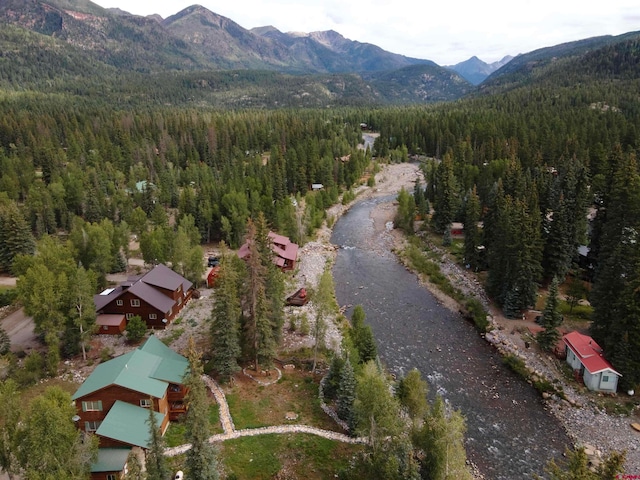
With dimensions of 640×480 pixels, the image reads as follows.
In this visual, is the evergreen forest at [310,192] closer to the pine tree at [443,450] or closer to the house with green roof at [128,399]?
the house with green roof at [128,399]

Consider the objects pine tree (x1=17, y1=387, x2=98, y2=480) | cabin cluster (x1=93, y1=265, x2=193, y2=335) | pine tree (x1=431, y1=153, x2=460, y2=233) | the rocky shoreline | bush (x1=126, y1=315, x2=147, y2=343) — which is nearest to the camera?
pine tree (x1=17, y1=387, x2=98, y2=480)

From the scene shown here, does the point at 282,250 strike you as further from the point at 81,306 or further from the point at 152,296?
the point at 81,306

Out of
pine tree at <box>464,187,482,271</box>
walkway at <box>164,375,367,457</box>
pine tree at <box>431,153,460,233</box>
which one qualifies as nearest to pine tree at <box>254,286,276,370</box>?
walkway at <box>164,375,367,457</box>

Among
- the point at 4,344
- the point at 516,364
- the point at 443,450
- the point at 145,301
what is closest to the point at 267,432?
the point at 443,450

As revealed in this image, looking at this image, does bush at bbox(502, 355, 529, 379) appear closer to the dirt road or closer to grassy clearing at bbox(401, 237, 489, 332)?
grassy clearing at bbox(401, 237, 489, 332)

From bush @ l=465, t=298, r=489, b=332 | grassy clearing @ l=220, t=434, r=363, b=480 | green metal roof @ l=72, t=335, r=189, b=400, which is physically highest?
green metal roof @ l=72, t=335, r=189, b=400
